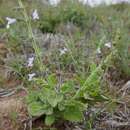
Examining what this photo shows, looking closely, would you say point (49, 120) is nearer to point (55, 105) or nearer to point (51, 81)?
point (55, 105)

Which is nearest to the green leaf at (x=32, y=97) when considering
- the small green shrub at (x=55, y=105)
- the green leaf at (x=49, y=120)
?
the small green shrub at (x=55, y=105)

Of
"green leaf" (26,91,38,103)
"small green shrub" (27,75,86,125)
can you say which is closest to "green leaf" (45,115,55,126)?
"small green shrub" (27,75,86,125)

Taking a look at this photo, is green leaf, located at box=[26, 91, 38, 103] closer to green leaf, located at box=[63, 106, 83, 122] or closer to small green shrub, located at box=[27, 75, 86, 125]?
small green shrub, located at box=[27, 75, 86, 125]

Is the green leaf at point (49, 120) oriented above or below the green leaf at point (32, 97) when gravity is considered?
below

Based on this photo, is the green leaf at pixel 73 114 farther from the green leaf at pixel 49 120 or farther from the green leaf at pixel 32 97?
the green leaf at pixel 32 97

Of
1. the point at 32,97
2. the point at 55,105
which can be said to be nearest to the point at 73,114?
the point at 55,105

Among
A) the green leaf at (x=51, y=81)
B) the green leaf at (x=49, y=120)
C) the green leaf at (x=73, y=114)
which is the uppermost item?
the green leaf at (x=51, y=81)
